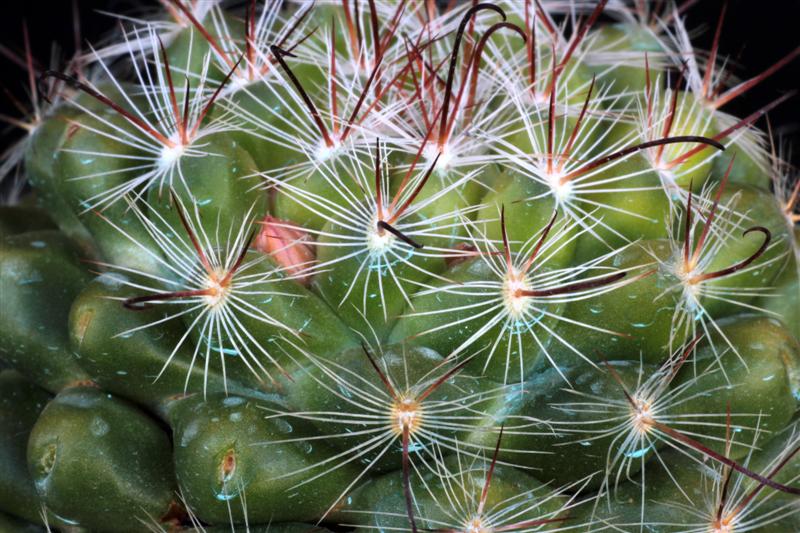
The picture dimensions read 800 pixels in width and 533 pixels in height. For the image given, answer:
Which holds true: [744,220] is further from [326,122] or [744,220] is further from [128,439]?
[128,439]

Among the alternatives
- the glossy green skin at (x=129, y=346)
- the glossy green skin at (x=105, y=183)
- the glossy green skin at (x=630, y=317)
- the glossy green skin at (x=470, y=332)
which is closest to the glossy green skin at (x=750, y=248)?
the glossy green skin at (x=630, y=317)

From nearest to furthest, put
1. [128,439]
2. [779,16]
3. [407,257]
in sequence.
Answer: [407,257] < [128,439] < [779,16]

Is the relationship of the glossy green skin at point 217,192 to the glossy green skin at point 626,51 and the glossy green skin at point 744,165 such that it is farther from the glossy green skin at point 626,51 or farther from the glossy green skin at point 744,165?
the glossy green skin at point 744,165

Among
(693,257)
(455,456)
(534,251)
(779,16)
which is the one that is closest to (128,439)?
(455,456)

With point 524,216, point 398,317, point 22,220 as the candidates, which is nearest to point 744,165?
point 524,216

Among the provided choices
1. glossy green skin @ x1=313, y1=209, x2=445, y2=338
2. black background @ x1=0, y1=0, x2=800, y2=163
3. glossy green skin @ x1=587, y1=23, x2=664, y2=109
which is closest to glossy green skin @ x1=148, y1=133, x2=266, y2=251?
glossy green skin @ x1=313, y1=209, x2=445, y2=338

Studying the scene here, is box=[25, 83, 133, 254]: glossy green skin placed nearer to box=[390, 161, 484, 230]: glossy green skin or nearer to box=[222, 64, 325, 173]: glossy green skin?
box=[222, 64, 325, 173]: glossy green skin
